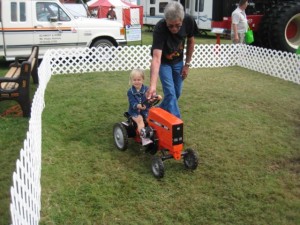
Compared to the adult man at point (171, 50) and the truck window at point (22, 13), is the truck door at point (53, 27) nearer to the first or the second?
the truck window at point (22, 13)

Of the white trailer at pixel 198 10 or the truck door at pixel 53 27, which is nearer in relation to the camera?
the truck door at pixel 53 27

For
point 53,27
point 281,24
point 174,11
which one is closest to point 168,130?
point 174,11

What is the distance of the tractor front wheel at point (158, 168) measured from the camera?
11.8 feet

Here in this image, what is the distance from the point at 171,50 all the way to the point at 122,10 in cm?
1358

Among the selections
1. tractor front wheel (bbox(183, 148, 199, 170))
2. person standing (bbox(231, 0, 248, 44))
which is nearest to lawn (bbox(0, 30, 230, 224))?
tractor front wheel (bbox(183, 148, 199, 170))

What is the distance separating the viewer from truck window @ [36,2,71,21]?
9.46 m

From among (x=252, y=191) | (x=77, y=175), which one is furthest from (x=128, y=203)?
(x=252, y=191)

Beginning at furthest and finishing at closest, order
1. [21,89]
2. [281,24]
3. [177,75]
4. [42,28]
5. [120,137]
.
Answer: [281,24], [42,28], [21,89], [177,75], [120,137]

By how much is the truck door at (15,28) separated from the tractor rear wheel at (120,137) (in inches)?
244

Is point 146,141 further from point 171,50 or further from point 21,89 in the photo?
point 21,89

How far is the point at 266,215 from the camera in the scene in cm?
306

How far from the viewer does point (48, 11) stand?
9.55 metres

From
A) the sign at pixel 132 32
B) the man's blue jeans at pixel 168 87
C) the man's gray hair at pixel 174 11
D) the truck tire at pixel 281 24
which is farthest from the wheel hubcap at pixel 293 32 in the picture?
the man's gray hair at pixel 174 11

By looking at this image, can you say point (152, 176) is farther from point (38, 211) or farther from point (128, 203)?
point (38, 211)
